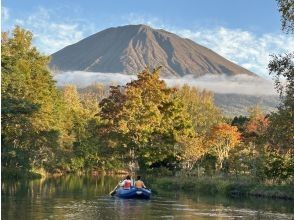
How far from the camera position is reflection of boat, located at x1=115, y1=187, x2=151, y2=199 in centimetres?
2675

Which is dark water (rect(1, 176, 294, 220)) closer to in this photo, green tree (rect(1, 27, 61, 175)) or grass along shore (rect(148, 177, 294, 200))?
grass along shore (rect(148, 177, 294, 200))

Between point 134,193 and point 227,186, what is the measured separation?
6.99 metres

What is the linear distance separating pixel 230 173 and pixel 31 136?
62.1 feet

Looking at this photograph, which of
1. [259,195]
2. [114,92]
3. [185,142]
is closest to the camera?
[259,195]

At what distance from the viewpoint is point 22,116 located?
4053 cm

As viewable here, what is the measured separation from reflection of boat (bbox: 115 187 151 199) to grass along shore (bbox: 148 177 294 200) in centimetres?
630

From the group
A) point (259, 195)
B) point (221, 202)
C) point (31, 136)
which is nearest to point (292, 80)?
point (221, 202)

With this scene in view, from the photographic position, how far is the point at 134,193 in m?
27.2

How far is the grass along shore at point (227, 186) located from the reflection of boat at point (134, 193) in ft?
20.7

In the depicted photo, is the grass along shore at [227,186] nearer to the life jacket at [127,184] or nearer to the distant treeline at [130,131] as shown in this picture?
the distant treeline at [130,131]

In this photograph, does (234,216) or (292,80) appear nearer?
(292,80)

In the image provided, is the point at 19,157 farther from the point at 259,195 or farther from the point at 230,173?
the point at 259,195

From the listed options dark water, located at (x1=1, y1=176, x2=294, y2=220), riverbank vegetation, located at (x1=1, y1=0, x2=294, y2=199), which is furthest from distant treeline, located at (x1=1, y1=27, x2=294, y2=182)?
dark water, located at (x1=1, y1=176, x2=294, y2=220)

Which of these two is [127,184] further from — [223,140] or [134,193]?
[223,140]
